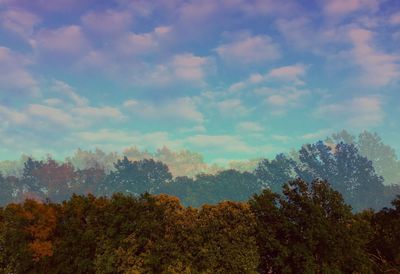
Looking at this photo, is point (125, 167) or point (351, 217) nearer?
point (351, 217)

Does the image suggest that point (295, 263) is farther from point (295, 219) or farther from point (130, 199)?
point (130, 199)

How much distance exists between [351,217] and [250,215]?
5542 millimetres

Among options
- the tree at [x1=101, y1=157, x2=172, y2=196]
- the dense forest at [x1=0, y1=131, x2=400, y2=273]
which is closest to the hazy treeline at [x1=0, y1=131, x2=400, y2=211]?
the tree at [x1=101, y1=157, x2=172, y2=196]

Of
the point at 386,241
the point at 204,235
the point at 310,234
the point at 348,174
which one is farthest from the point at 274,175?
the point at 204,235

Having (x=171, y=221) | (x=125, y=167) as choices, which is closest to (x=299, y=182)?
(x=171, y=221)

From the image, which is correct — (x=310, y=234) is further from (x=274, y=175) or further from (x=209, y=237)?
(x=274, y=175)

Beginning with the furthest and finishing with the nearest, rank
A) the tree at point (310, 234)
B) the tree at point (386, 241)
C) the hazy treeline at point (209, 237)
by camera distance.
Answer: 1. the tree at point (386, 241)
2. the tree at point (310, 234)
3. the hazy treeline at point (209, 237)

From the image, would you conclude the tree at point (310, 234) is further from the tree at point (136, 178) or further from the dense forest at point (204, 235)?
the tree at point (136, 178)

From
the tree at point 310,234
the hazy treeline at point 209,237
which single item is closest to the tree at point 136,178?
the hazy treeline at point 209,237

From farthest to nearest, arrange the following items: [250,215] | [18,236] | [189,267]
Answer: [18,236] → [250,215] → [189,267]

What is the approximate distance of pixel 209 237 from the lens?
67.2ft

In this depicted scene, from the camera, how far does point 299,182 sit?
22.0 meters

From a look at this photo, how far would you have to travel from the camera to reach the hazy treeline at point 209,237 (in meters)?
20.3

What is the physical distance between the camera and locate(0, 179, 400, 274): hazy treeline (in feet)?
66.5
